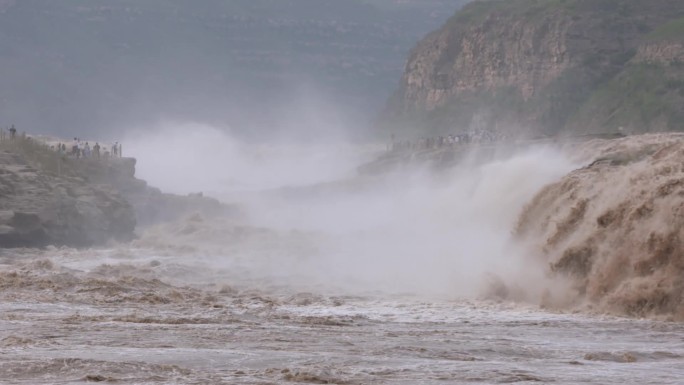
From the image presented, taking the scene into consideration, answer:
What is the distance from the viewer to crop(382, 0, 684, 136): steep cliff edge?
294 feet

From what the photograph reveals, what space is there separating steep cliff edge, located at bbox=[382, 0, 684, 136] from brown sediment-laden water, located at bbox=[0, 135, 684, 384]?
134 ft

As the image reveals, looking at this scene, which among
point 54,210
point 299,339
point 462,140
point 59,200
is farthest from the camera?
point 462,140

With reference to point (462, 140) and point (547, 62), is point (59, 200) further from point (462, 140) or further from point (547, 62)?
point (547, 62)

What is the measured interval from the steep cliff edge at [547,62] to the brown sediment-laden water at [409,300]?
4089 cm

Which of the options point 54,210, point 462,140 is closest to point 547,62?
point 462,140

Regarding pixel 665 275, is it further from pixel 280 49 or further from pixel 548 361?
pixel 280 49

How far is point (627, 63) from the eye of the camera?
9100 cm

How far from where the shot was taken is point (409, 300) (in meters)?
30.2

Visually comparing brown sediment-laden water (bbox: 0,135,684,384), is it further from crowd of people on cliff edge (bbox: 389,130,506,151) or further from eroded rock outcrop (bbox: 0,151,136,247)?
crowd of people on cliff edge (bbox: 389,130,506,151)

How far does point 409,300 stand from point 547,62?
67.5 m

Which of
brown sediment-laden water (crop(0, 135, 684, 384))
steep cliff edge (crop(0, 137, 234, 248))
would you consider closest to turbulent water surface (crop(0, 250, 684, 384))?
brown sediment-laden water (crop(0, 135, 684, 384))

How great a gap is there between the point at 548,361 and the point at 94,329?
734 centimetres

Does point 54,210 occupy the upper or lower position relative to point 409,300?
upper

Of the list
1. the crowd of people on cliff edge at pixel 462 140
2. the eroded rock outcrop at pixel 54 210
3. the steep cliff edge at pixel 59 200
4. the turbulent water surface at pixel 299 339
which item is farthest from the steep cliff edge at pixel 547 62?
the turbulent water surface at pixel 299 339
